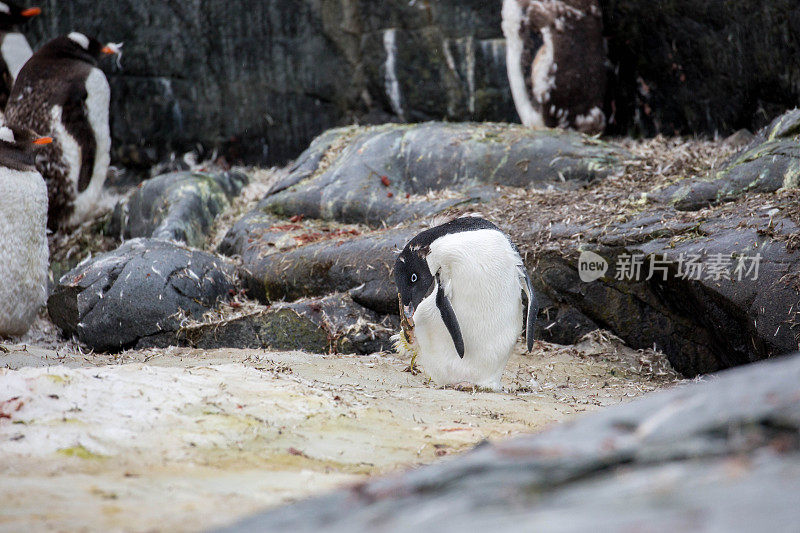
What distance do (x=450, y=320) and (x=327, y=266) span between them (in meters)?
1.86


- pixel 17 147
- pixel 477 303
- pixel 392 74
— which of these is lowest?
pixel 477 303

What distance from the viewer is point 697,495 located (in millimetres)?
1032

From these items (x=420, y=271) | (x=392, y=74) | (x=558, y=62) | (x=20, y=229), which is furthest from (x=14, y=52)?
(x=420, y=271)

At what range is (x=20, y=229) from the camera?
17.7ft

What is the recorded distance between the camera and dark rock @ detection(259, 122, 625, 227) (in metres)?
6.20

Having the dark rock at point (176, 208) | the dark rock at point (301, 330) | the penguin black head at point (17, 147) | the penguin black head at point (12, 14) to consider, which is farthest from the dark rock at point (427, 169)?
the penguin black head at point (12, 14)

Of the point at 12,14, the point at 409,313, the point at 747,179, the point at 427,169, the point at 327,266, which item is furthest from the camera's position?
the point at 12,14

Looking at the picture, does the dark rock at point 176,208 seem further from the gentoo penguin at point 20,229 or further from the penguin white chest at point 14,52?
the penguin white chest at point 14,52

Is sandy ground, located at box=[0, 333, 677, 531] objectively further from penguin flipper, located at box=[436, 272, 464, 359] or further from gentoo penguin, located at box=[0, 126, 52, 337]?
gentoo penguin, located at box=[0, 126, 52, 337]

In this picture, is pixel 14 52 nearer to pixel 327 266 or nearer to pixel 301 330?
pixel 327 266

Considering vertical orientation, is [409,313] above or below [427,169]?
below

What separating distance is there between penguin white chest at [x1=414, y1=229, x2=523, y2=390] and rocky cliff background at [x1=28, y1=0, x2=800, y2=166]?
15.3 ft

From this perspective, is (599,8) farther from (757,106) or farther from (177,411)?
(177,411)

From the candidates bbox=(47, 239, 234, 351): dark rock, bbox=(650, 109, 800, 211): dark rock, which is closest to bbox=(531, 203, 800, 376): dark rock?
bbox=(650, 109, 800, 211): dark rock
